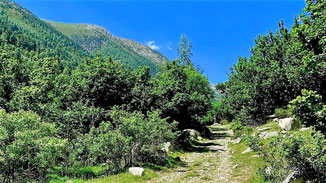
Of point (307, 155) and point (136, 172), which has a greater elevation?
point (307, 155)

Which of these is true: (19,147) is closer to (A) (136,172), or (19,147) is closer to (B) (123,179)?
(B) (123,179)

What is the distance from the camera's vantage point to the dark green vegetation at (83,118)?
12.4m

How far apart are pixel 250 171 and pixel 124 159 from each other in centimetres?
1109

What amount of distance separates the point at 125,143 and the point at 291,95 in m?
32.4

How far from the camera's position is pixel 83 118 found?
959 inches

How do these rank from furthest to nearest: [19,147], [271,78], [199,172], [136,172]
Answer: [271,78]
[199,172]
[136,172]
[19,147]

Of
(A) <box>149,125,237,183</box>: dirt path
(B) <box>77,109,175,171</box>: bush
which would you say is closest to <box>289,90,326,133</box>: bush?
(A) <box>149,125,237,183</box>: dirt path

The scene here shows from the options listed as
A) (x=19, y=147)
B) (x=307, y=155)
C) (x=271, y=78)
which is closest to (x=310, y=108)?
(x=307, y=155)

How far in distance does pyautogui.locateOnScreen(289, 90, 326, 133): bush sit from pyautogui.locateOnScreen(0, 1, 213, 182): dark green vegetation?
1248 cm

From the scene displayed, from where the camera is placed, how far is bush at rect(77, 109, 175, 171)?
18266 mm

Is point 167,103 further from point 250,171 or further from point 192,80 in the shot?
point 192,80

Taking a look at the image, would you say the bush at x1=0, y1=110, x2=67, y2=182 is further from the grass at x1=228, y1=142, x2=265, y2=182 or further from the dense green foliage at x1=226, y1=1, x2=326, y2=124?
the dense green foliage at x1=226, y1=1, x2=326, y2=124

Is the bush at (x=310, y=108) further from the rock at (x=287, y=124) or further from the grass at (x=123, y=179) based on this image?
the rock at (x=287, y=124)

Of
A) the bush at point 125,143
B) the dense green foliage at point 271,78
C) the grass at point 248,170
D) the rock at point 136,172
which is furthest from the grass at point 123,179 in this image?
the dense green foliage at point 271,78
